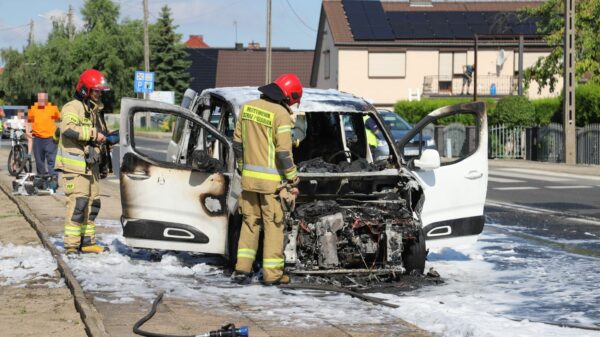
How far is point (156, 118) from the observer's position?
73938 millimetres

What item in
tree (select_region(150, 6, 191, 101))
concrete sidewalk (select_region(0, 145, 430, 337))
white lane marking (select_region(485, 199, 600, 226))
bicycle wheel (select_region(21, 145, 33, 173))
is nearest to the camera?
concrete sidewalk (select_region(0, 145, 430, 337))

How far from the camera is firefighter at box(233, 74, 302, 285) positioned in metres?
8.86

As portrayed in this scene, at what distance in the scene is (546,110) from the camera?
34469 mm

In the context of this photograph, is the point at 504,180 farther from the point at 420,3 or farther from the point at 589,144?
the point at 420,3

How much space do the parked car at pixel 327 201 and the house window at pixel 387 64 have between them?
4661cm

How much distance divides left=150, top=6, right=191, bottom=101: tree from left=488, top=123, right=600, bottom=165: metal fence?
48.3 meters

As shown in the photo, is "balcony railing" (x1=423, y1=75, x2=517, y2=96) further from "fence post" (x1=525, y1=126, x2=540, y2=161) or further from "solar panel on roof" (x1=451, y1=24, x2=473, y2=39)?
"fence post" (x1=525, y1=126, x2=540, y2=161)

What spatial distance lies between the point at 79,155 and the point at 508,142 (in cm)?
2559

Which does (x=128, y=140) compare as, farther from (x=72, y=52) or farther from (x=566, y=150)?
(x=72, y=52)

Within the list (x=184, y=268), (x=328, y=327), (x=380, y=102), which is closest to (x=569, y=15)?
(x=184, y=268)

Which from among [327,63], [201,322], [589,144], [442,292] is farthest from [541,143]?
[327,63]

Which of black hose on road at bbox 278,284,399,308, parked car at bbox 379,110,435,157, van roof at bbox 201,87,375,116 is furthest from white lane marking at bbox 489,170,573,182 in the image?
black hose on road at bbox 278,284,399,308

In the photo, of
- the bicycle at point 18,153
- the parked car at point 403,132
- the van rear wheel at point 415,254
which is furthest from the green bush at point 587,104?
the van rear wheel at point 415,254

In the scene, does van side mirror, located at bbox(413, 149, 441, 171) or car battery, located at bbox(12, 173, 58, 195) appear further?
car battery, located at bbox(12, 173, 58, 195)
